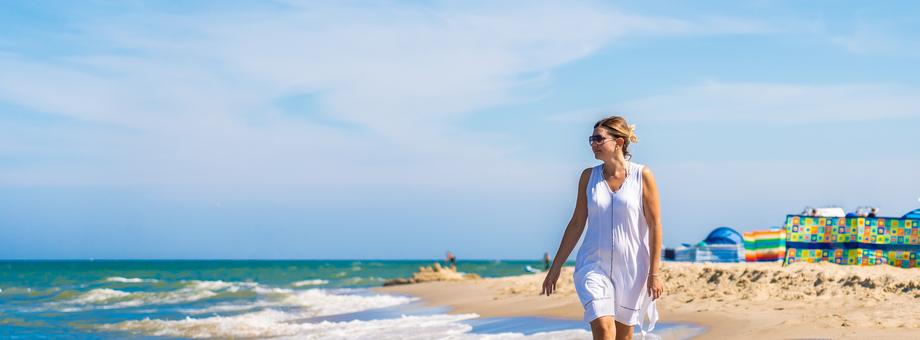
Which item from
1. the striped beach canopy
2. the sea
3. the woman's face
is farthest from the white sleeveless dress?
the striped beach canopy

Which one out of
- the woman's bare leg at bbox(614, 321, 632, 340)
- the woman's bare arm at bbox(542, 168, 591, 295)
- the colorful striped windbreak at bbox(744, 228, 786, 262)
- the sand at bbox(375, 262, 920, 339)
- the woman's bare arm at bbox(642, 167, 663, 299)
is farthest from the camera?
the colorful striped windbreak at bbox(744, 228, 786, 262)

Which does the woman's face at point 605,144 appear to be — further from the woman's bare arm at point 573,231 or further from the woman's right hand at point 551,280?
the woman's right hand at point 551,280

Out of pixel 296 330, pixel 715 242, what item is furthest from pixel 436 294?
pixel 296 330

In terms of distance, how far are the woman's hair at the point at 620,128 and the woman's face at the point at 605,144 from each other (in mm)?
20

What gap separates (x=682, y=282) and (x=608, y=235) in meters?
9.63

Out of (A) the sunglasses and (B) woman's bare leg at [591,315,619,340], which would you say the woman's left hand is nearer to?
(B) woman's bare leg at [591,315,619,340]

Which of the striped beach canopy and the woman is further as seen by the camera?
the striped beach canopy

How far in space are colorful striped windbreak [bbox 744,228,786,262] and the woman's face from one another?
16942mm

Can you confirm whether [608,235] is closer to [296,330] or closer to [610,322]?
[610,322]

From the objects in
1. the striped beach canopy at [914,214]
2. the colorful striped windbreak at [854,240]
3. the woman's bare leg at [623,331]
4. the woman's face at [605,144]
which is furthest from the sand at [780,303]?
the striped beach canopy at [914,214]

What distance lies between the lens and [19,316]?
2205 cm

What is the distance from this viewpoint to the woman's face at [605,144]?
466cm

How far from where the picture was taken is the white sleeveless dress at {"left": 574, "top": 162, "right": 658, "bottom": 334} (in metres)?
4.66

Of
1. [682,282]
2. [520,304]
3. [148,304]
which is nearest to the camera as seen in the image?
[682,282]
